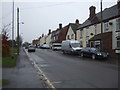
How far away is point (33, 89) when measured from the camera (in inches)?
360

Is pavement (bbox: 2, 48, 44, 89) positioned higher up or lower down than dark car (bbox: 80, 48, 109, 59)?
lower down

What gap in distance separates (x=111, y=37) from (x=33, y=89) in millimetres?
26552

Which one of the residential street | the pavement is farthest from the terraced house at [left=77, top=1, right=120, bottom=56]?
the pavement

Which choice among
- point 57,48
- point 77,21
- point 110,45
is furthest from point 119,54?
point 77,21

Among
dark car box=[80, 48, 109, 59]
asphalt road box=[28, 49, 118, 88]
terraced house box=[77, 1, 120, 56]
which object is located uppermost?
terraced house box=[77, 1, 120, 56]

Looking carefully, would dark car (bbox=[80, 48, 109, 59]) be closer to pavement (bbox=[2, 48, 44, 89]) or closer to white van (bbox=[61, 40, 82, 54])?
white van (bbox=[61, 40, 82, 54])

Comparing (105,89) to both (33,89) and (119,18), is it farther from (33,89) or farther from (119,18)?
(119,18)

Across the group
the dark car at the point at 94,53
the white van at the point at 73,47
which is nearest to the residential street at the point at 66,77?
the dark car at the point at 94,53

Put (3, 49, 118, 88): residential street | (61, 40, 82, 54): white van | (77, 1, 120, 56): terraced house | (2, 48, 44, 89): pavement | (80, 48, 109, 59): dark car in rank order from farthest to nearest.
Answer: (61, 40, 82, 54): white van → (77, 1, 120, 56): terraced house → (80, 48, 109, 59): dark car → (3, 49, 118, 88): residential street → (2, 48, 44, 89): pavement

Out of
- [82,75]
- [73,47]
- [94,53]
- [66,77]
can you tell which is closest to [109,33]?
[94,53]

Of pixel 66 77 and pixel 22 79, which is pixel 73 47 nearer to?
pixel 66 77

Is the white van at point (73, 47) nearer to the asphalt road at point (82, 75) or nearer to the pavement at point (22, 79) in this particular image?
the asphalt road at point (82, 75)

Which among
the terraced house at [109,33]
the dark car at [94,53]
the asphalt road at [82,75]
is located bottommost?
the asphalt road at [82,75]

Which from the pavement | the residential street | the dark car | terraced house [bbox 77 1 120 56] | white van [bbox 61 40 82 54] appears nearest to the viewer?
the pavement
